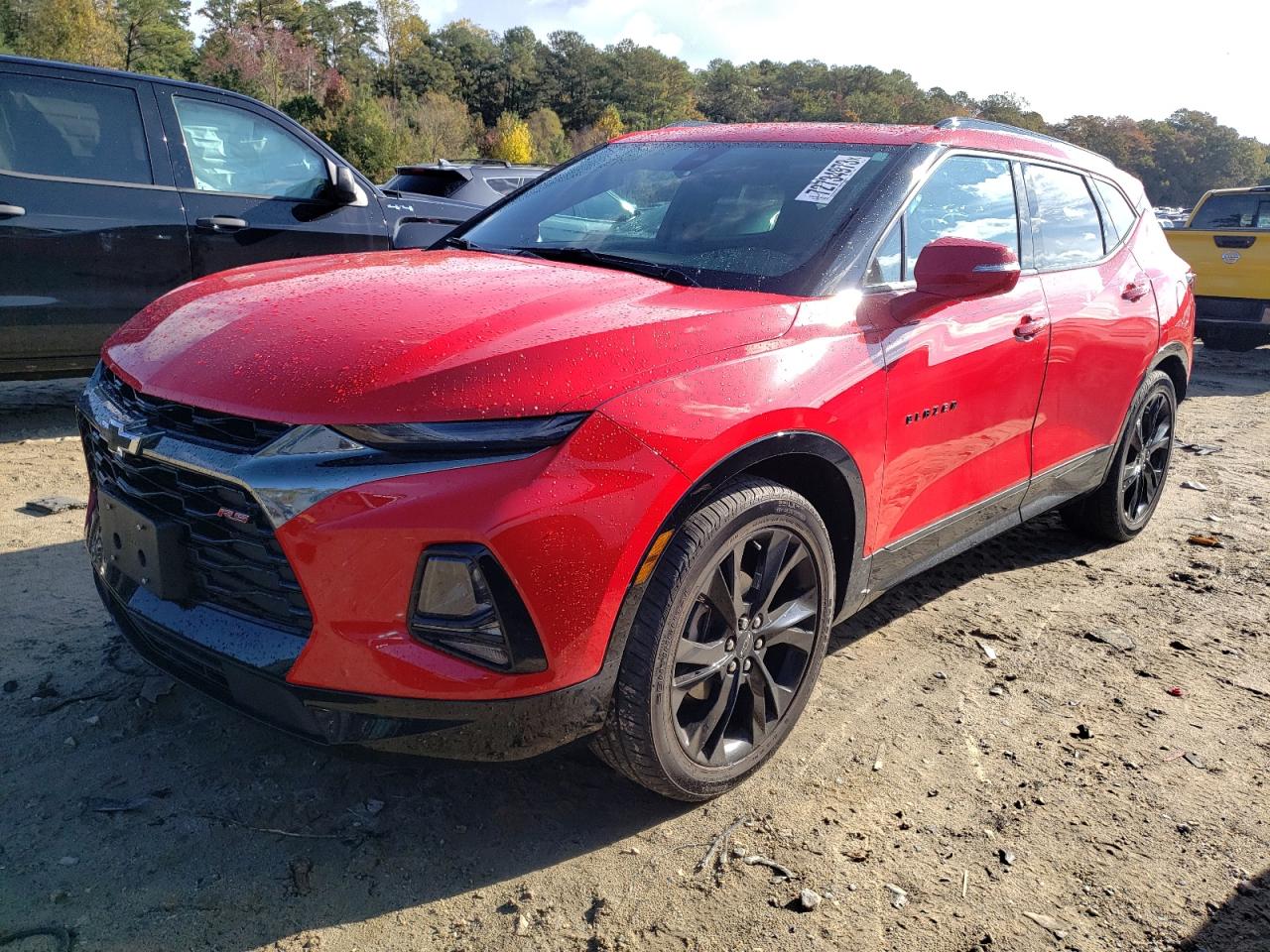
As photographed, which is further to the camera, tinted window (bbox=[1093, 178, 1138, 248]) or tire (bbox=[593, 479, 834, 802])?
tinted window (bbox=[1093, 178, 1138, 248])

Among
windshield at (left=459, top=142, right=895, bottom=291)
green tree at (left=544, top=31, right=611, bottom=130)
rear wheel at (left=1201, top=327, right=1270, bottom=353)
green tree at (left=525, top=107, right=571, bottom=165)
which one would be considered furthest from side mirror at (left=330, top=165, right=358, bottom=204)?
green tree at (left=544, top=31, right=611, bottom=130)

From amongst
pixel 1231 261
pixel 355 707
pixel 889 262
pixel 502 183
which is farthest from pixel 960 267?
pixel 1231 261

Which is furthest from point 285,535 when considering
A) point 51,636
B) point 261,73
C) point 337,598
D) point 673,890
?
point 261,73

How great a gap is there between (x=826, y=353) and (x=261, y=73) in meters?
43.6

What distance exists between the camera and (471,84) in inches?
2366

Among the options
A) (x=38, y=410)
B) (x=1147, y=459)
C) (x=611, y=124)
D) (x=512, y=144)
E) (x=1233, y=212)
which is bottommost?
(x=38, y=410)

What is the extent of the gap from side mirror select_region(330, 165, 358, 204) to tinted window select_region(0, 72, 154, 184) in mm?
996

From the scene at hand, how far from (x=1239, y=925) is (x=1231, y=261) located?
957 centimetres

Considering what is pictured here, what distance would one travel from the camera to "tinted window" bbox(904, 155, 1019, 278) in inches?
118

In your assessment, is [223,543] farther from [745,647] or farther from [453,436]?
[745,647]

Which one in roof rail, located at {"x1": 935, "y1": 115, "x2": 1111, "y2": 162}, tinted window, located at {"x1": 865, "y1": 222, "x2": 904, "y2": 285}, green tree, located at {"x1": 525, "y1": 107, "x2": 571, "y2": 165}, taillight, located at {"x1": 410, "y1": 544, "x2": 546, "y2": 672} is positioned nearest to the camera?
taillight, located at {"x1": 410, "y1": 544, "x2": 546, "y2": 672}

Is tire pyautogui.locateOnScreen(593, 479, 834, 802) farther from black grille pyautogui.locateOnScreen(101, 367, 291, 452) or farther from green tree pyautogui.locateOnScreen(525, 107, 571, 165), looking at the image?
green tree pyautogui.locateOnScreen(525, 107, 571, 165)

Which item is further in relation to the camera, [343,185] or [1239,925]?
[343,185]

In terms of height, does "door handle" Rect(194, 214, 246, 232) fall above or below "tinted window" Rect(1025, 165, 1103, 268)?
below
